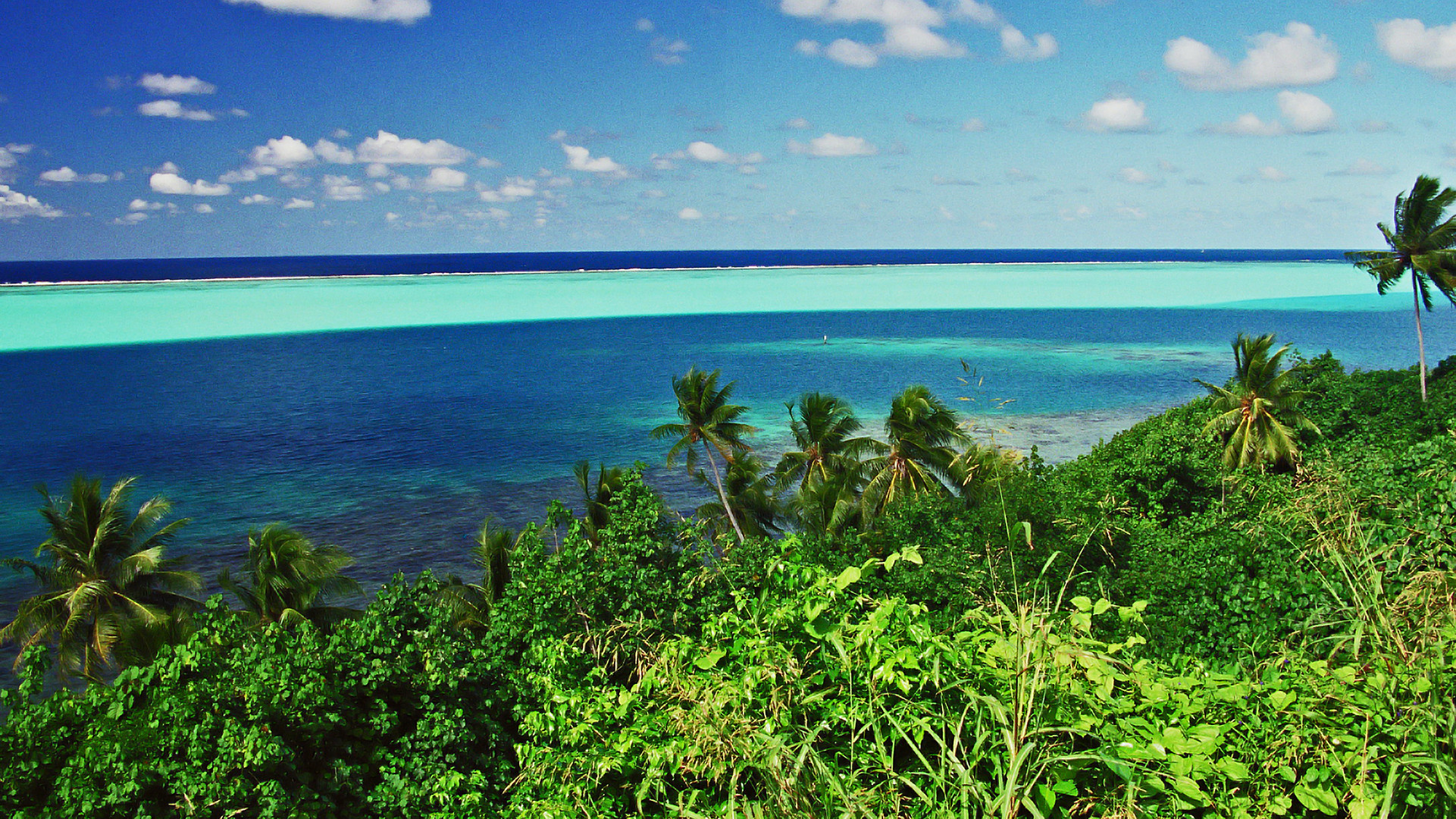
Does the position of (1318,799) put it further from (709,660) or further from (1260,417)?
(1260,417)

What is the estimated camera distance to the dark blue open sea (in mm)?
34406

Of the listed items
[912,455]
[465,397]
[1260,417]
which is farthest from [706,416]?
[465,397]

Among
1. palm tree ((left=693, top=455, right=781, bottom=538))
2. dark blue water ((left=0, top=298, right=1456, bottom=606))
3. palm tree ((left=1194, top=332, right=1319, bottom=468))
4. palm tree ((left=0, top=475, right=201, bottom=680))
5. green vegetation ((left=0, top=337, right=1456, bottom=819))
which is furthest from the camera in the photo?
dark blue water ((left=0, top=298, right=1456, bottom=606))

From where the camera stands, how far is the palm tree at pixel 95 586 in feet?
58.2

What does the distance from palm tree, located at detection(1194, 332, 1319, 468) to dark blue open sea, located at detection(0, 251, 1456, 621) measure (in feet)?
21.1

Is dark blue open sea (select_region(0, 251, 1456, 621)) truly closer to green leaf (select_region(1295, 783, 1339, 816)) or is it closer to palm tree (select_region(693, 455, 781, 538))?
palm tree (select_region(693, 455, 781, 538))

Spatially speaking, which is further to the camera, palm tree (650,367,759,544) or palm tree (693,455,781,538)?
palm tree (650,367,759,544)

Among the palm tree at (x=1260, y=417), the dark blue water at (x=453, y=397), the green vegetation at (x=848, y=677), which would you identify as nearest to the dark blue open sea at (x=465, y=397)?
the dark blue water at (x=453, y=397)

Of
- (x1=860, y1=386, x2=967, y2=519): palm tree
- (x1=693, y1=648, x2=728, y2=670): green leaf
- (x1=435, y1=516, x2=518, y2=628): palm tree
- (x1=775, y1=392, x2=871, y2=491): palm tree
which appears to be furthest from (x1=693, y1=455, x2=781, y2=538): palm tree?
(x1=693, y1=648, x2=728, y2=670): green leaf

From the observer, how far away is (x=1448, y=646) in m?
4.98

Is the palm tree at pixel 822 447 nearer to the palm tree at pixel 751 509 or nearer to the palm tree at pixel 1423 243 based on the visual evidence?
the palm tree at pixel 751 509

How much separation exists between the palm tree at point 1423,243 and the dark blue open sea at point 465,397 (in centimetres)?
1346

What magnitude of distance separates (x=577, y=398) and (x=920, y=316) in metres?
64.7

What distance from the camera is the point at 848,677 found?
15.9ft
